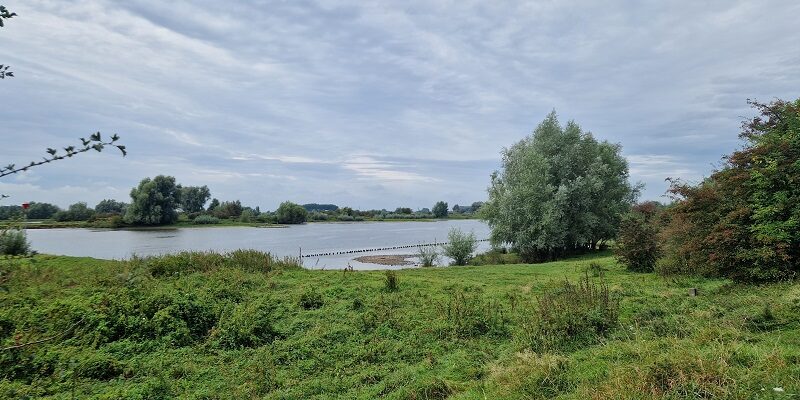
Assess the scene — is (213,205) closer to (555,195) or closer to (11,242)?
(555,195)

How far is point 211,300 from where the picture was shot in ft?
36.0

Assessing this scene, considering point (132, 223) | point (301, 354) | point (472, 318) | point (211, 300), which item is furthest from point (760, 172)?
point (132, 223)

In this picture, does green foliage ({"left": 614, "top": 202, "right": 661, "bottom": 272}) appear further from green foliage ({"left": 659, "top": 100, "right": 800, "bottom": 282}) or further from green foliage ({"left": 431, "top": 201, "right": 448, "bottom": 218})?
green foliage ({"left": 431, "top": 201, "right": 448, "bottom": 218})

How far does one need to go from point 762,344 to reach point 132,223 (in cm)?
8120

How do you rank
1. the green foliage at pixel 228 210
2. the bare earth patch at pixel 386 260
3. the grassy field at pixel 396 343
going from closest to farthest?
the grassy field at pixel 396 343, the bare earth patch at pixel 386 260, the green foliage at pixel 228 210

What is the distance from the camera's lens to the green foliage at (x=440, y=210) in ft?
461

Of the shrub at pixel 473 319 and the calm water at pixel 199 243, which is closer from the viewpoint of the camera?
the shrub at pixel 473 319

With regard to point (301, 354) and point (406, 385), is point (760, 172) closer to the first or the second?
point (406, 385)

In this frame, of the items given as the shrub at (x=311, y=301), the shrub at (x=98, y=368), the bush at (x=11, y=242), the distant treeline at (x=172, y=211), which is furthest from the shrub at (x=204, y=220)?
the bush at (x=11, y=242)

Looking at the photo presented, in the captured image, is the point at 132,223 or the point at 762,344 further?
the point at 132,223

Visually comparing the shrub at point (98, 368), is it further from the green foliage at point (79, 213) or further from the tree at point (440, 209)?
the tree at point (440, 209)

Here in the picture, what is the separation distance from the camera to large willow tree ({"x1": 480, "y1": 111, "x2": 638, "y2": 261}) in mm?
29797

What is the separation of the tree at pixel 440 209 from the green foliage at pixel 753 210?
126 metres

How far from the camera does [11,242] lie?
288cm
